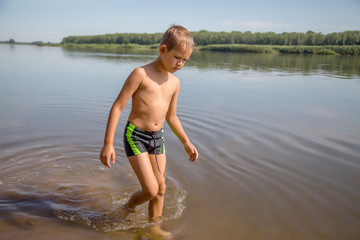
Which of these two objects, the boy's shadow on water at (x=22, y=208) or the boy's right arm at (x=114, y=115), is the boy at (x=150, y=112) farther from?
the boy's shadow on water at (x=22, y=208)

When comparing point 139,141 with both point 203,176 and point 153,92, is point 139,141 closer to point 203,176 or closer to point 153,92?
point 153,92

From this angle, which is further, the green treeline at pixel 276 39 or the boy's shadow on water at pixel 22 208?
the green treeline at pixel 276 39

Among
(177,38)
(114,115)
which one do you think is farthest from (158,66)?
(114,115)

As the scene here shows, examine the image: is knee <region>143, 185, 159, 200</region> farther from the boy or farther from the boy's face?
the boy's face

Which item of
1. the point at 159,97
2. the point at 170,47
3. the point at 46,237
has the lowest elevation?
the point at 46,237

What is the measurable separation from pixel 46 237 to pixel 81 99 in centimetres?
625

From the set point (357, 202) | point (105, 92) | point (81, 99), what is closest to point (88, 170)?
point (357, 202)

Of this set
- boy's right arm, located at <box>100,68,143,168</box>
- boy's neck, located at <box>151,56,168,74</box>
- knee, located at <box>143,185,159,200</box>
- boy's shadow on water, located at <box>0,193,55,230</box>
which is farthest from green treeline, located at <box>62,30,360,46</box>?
knee, located at <box>143,185,159,200</box>

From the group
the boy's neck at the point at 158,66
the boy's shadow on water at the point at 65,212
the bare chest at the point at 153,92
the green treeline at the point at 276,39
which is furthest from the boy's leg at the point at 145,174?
the green treeline at the point at 276,39

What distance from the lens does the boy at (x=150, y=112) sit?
2.41m

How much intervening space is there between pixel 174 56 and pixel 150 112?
563mm

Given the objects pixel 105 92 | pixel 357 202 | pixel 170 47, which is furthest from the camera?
pixel 105 92

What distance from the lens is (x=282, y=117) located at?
6730mm

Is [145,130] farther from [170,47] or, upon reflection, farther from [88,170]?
[88,170]
